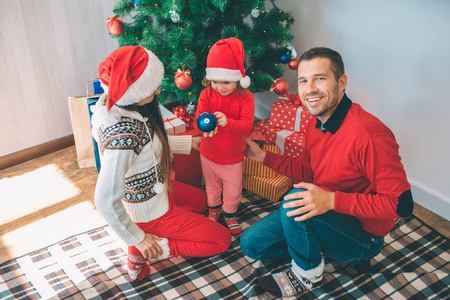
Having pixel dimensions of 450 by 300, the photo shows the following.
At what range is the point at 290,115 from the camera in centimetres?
214

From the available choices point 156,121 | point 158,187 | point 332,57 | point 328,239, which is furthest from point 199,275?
point 332,57

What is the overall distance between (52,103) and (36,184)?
1.74ft

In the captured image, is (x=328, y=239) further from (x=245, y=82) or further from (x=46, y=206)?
(x=46, y=206)

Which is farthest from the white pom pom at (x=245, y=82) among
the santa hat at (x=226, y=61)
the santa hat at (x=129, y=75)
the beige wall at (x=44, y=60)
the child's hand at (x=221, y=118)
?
the beige wall at (x=44, y=60)

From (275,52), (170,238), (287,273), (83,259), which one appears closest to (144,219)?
(170,238)

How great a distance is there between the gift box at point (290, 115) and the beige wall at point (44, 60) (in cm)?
115

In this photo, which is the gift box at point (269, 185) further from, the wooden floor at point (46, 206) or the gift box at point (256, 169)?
the wooden floor at point (46, 206)

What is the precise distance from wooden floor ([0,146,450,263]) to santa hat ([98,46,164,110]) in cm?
86

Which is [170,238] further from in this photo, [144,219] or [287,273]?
[287,273]

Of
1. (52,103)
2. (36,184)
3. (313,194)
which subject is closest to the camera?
(313,194)

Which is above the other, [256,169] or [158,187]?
[158,187]

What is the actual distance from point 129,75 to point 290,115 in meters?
1.16

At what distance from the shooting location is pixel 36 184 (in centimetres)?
212

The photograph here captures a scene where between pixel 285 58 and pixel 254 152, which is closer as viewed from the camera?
pixel 254 152
